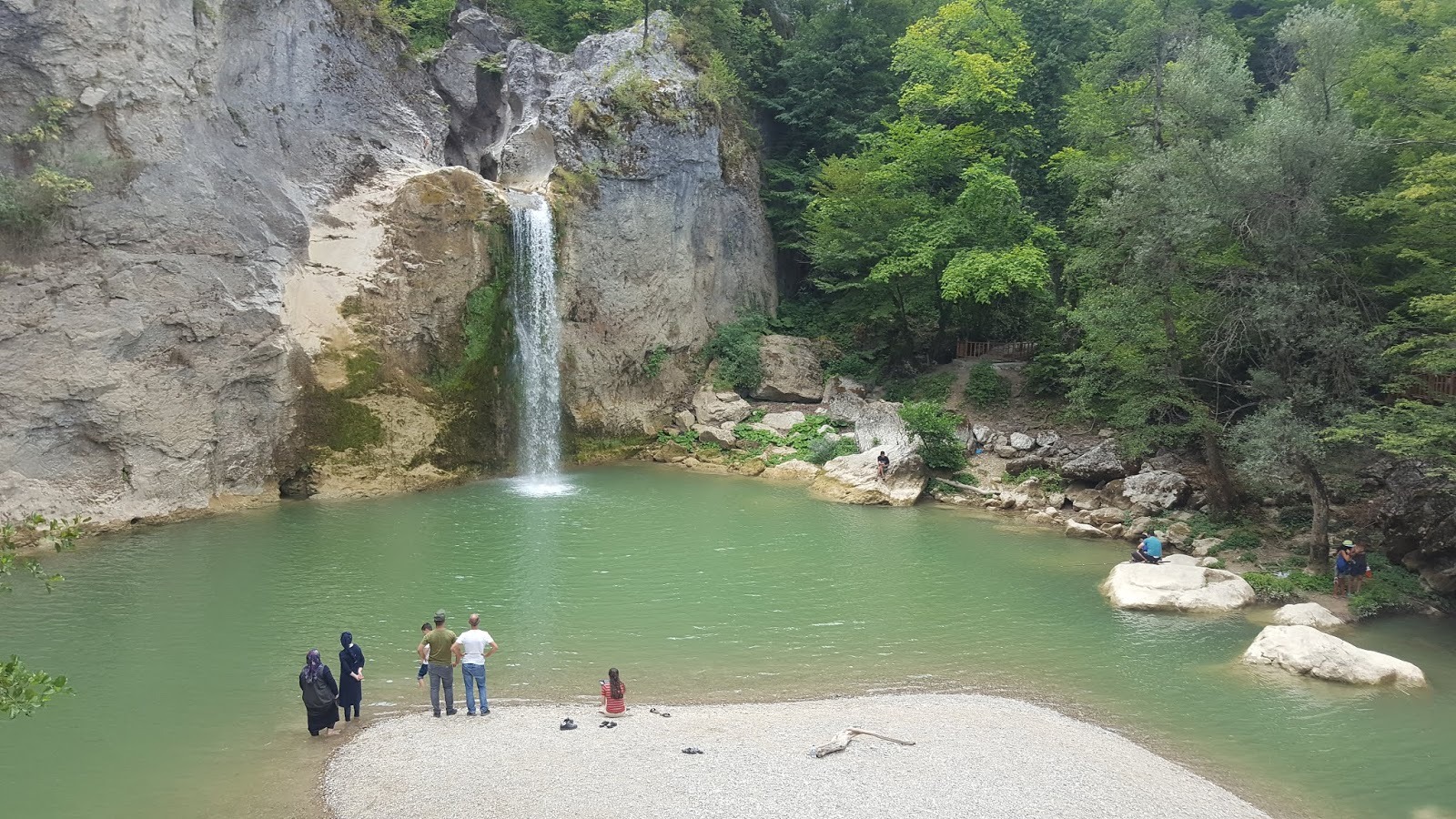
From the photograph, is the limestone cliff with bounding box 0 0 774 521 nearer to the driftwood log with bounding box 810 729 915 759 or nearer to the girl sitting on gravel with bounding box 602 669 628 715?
→ the girl sitting on gravel with bounding box 602 669 628 715

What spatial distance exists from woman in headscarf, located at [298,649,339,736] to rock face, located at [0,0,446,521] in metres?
12.7

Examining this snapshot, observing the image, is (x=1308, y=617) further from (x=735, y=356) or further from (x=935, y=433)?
(x=735, y=356)

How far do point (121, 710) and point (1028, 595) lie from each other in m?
13.9

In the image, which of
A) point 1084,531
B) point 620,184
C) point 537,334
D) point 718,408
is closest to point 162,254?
point 537,334

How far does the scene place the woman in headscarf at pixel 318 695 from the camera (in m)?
9.91

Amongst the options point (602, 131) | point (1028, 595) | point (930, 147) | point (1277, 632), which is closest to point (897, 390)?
point (930, 147)

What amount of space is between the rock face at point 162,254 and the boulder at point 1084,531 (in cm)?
1960

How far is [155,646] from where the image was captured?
12.8 m

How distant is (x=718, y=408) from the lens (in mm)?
29953

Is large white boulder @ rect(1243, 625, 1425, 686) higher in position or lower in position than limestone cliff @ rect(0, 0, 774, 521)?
lower

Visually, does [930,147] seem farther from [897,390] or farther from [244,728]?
[244,728]

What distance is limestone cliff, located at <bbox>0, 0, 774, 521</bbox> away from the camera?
62.2 feet

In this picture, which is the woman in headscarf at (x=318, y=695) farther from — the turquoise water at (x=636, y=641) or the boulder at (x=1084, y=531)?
the boulder at (x=1084, y=531)

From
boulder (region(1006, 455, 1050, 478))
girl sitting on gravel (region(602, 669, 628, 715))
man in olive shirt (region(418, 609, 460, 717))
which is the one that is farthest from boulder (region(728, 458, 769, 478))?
man in olive shirt (region(418, 609, 460, 717))
